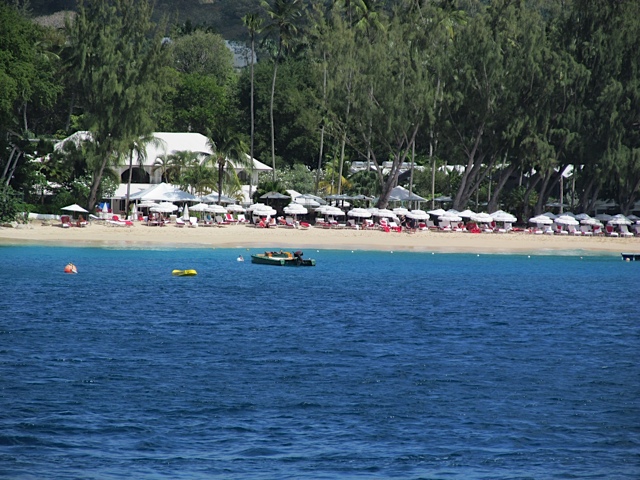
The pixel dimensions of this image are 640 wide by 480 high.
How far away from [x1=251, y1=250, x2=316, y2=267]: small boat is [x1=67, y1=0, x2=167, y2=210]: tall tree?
19.9m

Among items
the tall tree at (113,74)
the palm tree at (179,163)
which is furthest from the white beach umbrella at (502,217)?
the tall tree at (113,74)

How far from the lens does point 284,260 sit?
47125mm

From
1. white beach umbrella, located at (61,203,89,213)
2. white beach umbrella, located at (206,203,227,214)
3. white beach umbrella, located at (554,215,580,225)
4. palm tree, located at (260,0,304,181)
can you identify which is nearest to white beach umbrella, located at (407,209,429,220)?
white beach umbrella, located at (554,215,580,225)

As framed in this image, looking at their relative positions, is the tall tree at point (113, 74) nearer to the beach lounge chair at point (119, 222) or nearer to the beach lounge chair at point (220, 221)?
the beach lounge chair at point (119, 222)

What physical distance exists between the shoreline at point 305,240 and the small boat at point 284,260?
7.31m

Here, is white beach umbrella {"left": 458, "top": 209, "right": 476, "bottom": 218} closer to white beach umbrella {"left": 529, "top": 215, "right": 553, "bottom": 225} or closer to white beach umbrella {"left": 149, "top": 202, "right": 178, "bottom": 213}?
A: white beach umbrella {"left": 529, "top": 215, "right": 553, "bottom": 225}

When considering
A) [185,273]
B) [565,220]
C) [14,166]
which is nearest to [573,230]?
[565,220]

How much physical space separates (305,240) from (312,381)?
3949 centimetres

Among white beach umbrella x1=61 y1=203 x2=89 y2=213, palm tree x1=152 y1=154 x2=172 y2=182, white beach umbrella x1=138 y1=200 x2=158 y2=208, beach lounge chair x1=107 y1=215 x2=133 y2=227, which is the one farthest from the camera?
palm tree x1=152 y1=154 x2=172 y2=182

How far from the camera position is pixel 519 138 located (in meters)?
68.1

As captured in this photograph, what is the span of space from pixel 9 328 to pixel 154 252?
26.3 meters

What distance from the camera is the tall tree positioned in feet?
208

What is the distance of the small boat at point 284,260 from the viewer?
155 feet

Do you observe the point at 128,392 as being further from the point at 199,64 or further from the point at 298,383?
the point at 199,64
